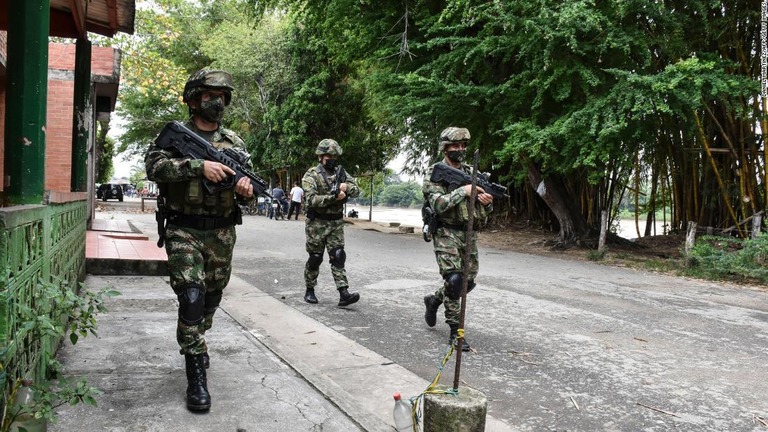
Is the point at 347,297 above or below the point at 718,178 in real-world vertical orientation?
below

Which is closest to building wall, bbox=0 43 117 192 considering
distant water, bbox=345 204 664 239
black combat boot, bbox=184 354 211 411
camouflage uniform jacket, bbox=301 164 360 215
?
camouflage uniform jacket, bbox=301 164 360 215

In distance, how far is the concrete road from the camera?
352 cm

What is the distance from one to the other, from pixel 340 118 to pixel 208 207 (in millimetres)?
24262

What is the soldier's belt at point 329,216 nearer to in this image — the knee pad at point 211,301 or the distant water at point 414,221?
the knee pad at point 211,301

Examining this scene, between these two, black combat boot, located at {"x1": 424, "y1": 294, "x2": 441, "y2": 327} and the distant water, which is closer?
black combat boot, located at {"x1": 424, "y1": 294, "x2": 441, "y2": 327}

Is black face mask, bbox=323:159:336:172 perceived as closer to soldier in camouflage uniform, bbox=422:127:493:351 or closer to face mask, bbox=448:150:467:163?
soldier in camouflage uniform, bbox=422:127:493:351

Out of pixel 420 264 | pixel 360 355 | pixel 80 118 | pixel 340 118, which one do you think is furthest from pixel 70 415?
pixel 340 118

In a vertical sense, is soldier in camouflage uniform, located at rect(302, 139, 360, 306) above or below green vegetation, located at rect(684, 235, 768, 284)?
above

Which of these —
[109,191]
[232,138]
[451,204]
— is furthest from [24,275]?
[109,191]

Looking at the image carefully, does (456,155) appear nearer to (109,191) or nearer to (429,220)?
(429,220)

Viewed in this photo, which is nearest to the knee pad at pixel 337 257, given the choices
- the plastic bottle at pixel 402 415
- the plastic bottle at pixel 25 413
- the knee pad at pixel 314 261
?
→ the knee pad at pixel 314 261

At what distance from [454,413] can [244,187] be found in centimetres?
164

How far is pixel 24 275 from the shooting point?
2371 millimetres

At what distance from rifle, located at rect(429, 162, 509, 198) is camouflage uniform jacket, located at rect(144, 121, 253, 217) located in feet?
6.46
